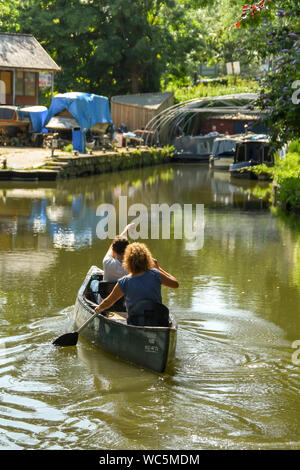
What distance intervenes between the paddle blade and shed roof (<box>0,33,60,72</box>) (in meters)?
34.0

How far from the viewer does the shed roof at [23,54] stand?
43.6 m

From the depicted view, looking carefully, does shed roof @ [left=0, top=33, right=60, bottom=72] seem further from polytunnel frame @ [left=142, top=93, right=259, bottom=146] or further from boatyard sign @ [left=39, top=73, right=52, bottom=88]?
polytunnel frame @ [left=142, top=93, right=259, bottom=146]

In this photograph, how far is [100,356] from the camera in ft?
35.2

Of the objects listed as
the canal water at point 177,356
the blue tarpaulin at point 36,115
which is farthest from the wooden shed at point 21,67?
the canal water at point 177,356

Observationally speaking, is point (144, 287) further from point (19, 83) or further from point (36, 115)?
point (19, 83)

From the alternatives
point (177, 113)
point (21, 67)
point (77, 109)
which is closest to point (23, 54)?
point (21, 67)

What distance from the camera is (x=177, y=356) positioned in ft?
35.0

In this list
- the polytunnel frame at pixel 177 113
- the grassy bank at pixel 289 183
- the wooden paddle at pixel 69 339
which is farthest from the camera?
the polytunnel frame at pixel 177 113

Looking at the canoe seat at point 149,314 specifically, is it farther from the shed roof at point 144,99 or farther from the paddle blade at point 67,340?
the shed roof at point 144,99

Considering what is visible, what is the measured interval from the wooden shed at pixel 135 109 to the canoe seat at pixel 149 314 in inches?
1556

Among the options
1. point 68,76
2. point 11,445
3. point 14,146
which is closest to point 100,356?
point 11,445

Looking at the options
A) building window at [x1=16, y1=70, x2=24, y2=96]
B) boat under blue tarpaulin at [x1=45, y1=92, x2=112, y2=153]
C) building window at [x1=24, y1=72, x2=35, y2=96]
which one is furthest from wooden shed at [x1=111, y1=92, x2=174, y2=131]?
boat under blue tarpaulin at [x1=45, y1=92, x2=112, y2=153]

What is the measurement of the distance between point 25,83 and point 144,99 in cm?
764
